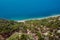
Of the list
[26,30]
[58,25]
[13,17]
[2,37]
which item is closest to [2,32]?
[2,37]

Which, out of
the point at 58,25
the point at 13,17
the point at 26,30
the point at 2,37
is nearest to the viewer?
the point at 2,37

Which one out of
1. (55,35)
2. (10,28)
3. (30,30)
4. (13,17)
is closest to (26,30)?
(30,30)

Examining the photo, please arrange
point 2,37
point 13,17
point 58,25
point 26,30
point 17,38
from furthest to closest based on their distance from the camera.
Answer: point 13,17, point 58,25, point 26,30, point 2,37, point 17,38

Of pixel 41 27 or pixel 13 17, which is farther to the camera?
pixel 13 17

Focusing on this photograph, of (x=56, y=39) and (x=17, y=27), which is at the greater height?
(x=17, y=27)

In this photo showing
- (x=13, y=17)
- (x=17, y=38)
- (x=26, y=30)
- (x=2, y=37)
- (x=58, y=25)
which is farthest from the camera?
(x=13, y=17)

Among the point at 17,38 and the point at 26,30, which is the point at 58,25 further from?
the point at 17,38

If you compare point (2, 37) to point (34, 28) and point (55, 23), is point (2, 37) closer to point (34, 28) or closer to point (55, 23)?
point (34, 28)

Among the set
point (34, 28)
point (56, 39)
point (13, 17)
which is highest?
point (13, 17)

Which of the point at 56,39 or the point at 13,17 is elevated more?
the point at 13,17
